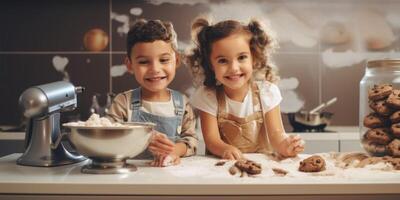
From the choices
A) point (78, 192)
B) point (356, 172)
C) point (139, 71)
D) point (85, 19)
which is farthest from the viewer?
point (85, 19)

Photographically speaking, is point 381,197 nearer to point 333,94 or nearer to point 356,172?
point 356,172

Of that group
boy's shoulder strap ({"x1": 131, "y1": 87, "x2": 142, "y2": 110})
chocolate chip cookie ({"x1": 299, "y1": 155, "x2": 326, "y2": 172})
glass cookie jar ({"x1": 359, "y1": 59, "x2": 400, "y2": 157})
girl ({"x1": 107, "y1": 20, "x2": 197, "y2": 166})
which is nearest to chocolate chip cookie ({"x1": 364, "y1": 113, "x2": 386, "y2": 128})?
glass cookie jar ({"x1": 359, "y1": 59, "x2": 400, "y2": 157})

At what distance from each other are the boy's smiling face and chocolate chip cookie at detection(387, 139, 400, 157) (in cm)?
53

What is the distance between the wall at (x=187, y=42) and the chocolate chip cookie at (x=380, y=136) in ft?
4.82

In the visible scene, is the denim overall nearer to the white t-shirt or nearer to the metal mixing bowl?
the white t-shirt

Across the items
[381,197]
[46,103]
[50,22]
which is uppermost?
[50,22]

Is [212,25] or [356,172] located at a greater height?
[212,25]

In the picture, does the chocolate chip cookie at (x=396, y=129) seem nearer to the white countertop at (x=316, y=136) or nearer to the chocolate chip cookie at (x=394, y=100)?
the chocolate chip cookie at (x=394, y=100)

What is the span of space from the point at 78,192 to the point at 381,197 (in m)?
0.50

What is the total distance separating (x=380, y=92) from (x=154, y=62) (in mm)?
523

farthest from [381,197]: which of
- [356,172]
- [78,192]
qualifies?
[78,192]

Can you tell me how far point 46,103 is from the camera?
946mm

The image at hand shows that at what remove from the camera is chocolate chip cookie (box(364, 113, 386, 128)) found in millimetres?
1048

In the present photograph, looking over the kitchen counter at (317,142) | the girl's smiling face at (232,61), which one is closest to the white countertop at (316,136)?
the kitchen counter at (317,142)
